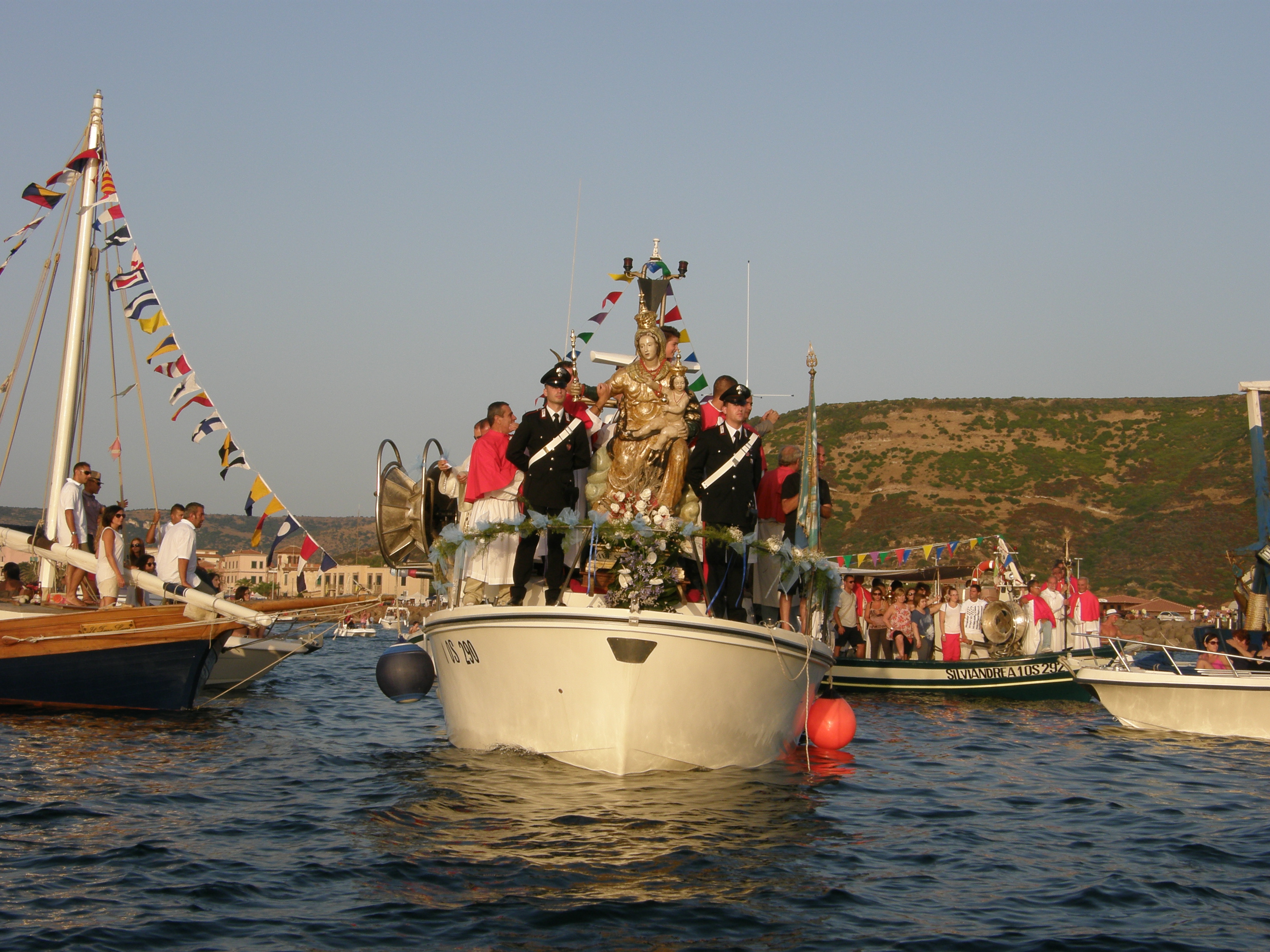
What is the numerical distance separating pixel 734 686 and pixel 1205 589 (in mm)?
71766

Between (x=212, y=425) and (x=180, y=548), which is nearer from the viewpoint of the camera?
(x=180, y=548)

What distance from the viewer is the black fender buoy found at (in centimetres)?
1165

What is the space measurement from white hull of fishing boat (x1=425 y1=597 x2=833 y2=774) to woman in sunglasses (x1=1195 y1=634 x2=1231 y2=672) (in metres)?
7.75

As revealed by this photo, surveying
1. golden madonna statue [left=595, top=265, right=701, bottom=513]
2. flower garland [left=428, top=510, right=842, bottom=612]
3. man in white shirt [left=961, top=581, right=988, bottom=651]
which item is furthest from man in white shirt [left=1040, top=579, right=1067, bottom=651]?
golden madonna statue [left=595, top=265, right=701, bottom=513]

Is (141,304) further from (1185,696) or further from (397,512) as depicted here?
(1185,696)

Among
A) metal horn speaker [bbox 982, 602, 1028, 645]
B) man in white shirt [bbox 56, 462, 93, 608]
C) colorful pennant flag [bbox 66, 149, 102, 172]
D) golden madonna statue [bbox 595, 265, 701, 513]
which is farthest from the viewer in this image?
metal horn speaker [bbox 982, 602, 1028, 645]

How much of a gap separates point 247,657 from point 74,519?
15.3 feet

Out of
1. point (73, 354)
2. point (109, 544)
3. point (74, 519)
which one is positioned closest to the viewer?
point (109, 544)

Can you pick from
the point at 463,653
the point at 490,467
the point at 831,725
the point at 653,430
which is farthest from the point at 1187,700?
the point at 463,653

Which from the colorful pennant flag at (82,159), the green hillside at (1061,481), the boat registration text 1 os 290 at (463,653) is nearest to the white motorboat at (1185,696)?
the boat registration text 1 os 290 at (463,653)

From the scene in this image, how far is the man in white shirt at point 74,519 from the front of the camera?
15.2m

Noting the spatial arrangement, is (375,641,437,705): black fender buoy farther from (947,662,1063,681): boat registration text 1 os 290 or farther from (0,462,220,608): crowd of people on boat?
(947,662,1063,681): boat registration text 1 os 290

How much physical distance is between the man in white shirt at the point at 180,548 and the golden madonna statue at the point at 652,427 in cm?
670

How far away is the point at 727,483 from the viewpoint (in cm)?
1020
